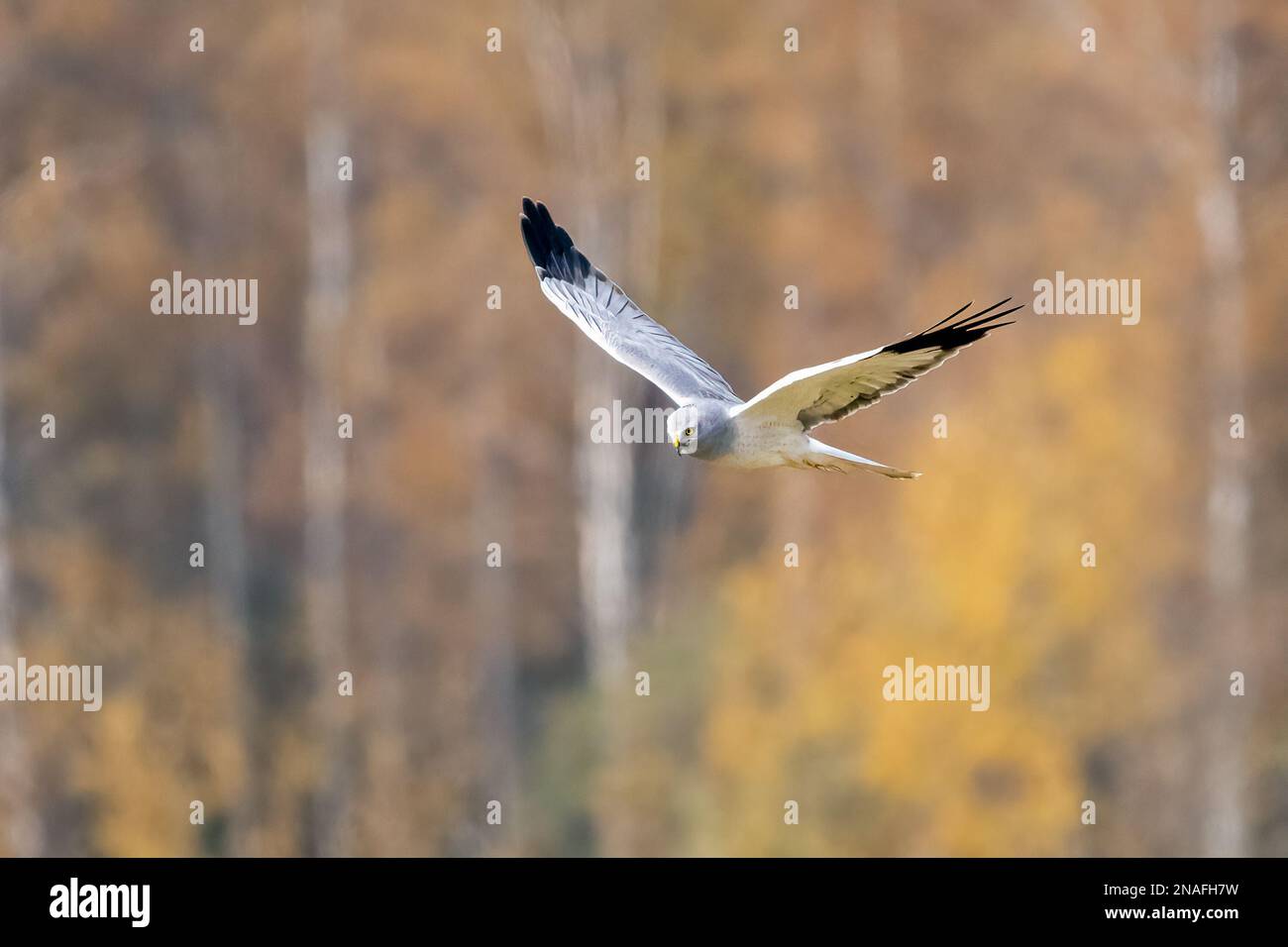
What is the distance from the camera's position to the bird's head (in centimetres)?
1186

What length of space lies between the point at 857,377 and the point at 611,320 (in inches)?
106

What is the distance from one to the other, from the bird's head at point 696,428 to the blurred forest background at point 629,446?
11.8m

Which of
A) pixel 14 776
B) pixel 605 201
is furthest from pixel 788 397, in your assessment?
pixel 605 201

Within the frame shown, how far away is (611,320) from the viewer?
14.0 metres

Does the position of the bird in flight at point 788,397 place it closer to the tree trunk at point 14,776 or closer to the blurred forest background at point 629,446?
the blurred forest background at point 629,446

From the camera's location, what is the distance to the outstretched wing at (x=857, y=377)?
11.1 m

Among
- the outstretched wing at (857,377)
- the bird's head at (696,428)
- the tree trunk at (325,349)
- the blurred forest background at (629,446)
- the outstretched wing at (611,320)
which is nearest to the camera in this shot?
the outstretched wing at (857,377)

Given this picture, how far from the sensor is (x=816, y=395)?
11672 millimetres

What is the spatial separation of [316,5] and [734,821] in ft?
44.2

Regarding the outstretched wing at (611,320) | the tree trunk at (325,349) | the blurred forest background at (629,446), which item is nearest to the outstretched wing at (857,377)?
the outstretched wing at (611,320)

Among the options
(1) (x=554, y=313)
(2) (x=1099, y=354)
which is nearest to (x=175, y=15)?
(1) (x=554, y=313)

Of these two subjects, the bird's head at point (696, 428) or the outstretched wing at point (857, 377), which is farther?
the bird's head at point (696, 428)

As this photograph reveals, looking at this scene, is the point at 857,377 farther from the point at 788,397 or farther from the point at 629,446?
A: the point at 629,446
